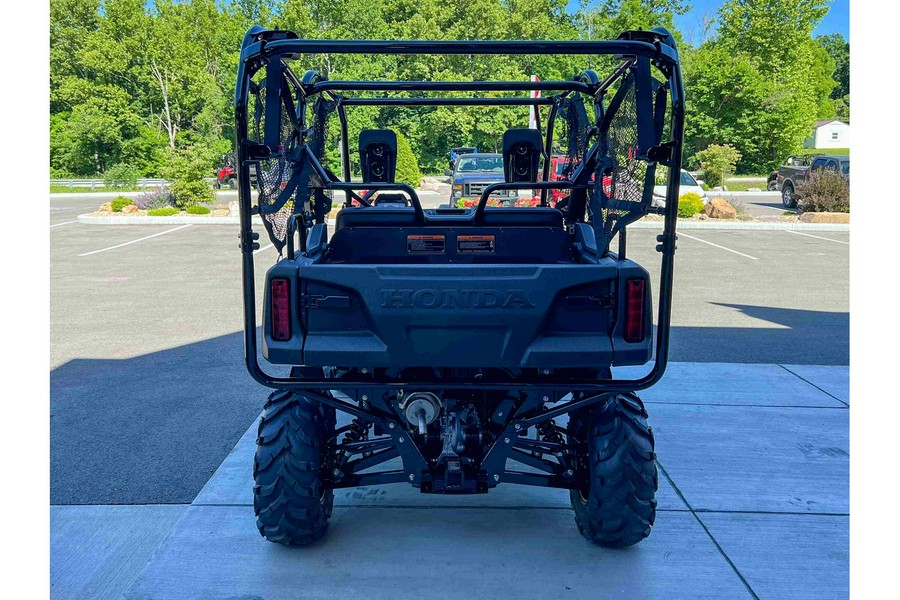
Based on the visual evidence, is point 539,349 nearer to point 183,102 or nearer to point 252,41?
point 252,41

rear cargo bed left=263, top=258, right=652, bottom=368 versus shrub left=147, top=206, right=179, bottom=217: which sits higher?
shrub left=147, top=206, right=179, bottom=217

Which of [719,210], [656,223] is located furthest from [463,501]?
[719,210]

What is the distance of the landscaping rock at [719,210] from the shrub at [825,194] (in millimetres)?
2446

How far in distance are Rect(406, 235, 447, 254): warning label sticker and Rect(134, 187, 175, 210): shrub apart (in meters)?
19.8

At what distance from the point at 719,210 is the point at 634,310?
19102mm

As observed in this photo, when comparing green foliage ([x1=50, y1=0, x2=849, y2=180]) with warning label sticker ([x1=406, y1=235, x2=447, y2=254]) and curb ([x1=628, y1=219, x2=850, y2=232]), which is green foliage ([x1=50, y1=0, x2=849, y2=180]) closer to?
curb ([x1=628, y1=219, x2=850, y2=232])

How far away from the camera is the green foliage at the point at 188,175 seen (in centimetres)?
2220

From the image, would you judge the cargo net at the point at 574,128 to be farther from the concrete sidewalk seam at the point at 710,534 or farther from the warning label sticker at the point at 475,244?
the concrete sidewalk seam at the point at 710,534

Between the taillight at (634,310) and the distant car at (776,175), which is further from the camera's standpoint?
the distant car at (776,175)

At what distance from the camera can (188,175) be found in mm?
22203

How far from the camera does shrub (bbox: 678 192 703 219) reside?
69.7 ft

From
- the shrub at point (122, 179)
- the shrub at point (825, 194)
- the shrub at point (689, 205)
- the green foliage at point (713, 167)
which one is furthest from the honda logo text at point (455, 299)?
the shrub at point (122, 179)

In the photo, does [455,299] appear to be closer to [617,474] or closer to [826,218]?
[617,474]

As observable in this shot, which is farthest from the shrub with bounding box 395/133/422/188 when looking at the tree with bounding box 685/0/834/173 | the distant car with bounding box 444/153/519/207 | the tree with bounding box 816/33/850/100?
the tree with bounding box 816/33/850/100
